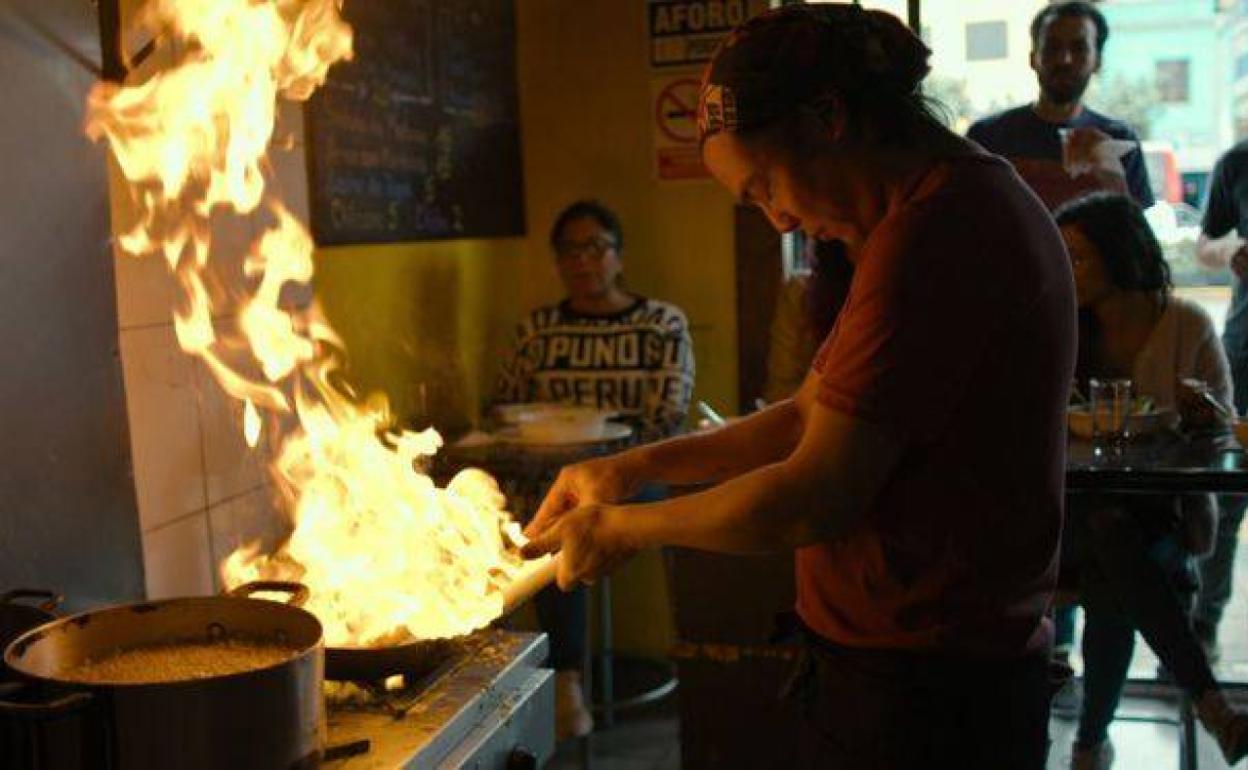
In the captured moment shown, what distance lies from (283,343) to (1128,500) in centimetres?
238

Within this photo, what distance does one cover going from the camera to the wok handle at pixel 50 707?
1.37 meters

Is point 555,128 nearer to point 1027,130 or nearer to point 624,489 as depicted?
point 1027,130

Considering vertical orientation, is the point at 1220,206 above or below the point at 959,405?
above

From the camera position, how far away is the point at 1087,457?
10.7ft

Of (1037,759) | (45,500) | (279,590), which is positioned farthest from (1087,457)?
(45,500)

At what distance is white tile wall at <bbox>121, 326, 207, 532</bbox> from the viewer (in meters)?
2.70

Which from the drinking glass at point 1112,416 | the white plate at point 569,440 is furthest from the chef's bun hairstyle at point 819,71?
the white plate at point 569,440

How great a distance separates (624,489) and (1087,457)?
154 centimetres

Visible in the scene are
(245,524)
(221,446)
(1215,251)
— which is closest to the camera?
(221,446)

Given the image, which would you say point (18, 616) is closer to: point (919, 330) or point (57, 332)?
point (57, 332)

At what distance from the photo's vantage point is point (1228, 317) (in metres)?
4.86

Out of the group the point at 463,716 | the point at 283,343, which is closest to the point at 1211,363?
the point at 283,343

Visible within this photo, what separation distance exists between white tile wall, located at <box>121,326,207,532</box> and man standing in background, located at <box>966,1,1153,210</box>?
2870 mm

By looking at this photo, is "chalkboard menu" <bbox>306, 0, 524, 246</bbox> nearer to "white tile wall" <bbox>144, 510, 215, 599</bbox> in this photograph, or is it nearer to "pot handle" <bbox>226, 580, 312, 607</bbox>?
"white tile wall" <bbox>144, 510, 215, 599</bbox>
